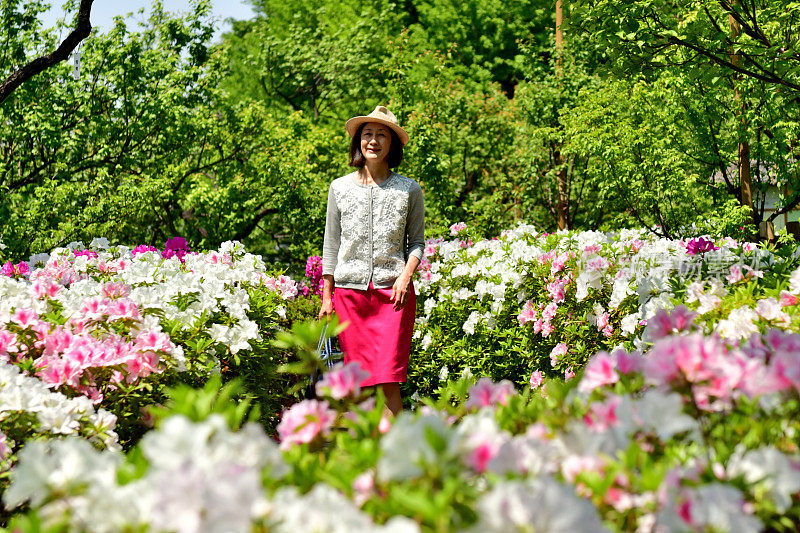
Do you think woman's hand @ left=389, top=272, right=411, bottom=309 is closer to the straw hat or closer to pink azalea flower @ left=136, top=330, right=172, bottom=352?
the straw hat

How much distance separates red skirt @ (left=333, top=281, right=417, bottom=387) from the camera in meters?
3.87

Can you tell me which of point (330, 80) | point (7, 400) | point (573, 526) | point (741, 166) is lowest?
point (7, 400)

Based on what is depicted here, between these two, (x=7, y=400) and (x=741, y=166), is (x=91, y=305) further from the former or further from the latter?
(x=741, y=166)

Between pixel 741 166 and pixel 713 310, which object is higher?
pixel 741 166

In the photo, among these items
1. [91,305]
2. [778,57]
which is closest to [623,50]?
[778,57]

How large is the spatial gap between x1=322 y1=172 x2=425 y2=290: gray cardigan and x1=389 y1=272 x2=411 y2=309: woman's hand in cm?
10

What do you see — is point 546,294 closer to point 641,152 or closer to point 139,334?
point 139,334

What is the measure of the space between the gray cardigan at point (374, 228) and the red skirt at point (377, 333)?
0.26 ft

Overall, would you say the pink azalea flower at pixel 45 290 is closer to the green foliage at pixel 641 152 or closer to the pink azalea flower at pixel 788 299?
the pink azalea flower at pixel 788 299

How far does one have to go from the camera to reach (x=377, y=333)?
3898 mm

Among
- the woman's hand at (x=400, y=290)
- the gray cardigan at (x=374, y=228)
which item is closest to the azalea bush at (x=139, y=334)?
the gray cardigan at (x=374, y=228)

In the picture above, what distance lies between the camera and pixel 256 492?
0.97 metres

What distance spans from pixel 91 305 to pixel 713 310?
240 centimetres

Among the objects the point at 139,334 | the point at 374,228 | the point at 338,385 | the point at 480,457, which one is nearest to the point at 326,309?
the point at 374,228
